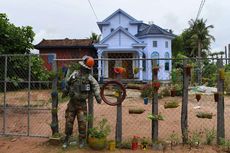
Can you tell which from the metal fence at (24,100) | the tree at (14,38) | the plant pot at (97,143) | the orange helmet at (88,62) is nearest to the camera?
the plant pot at (97,143)

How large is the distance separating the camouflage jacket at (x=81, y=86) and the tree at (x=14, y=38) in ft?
20.4

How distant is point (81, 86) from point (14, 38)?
721 centimetres

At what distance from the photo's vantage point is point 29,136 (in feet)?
27.1

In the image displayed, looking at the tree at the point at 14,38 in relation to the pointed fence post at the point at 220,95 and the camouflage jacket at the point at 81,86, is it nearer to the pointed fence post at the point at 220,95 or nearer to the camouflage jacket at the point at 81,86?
the camouflage jacket at the point at 81,86

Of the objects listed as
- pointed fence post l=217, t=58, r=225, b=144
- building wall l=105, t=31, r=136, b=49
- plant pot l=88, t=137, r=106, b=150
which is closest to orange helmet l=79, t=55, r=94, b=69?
plant pot l=88, t=137, r=106, b=150

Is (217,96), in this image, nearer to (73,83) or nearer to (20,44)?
(73,83)

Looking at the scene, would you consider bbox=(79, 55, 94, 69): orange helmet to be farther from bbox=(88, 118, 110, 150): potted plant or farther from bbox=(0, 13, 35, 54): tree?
bbox=(0, 13, 35, 54): tree

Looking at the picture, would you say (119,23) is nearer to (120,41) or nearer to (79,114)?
(120,41)

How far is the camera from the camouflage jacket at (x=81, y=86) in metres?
7.39

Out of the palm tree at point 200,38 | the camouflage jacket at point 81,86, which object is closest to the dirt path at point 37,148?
the camouflage jacket at point 81,86

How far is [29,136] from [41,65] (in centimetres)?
492

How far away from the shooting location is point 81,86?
7.38m

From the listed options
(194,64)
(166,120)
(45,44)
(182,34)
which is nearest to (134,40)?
(45,44)

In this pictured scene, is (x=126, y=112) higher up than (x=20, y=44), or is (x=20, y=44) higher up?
(x=20, y=44)
